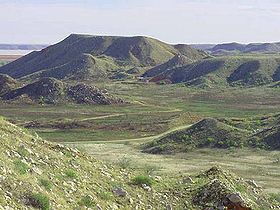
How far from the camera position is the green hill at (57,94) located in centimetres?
9952

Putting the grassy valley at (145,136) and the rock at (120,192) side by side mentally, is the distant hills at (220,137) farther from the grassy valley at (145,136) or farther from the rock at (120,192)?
the rock at (120,192)

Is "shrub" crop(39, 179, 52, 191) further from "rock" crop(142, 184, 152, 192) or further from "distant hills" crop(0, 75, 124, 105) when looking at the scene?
"distant hills" crop(0, 75, 124, 105)

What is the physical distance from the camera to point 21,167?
14.3 metres

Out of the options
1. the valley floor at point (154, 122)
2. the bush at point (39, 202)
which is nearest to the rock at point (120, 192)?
the bush at point (39, 202)

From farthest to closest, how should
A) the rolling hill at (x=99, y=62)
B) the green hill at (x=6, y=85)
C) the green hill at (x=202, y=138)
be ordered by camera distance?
the rolling hill at (x=99, y=62), the green hill at (x=6, y=85), the green hill at (x=202, y=138)

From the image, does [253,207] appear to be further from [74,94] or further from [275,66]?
[275,66]

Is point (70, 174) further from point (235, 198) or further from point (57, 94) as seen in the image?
point (57, 94)

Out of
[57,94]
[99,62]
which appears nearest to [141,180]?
[57,94]

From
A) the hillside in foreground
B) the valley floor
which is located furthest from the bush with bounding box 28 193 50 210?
the valley floor

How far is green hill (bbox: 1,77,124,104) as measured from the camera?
9952 cm

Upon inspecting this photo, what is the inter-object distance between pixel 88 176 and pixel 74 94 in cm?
8598

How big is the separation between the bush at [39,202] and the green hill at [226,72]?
120756 mm

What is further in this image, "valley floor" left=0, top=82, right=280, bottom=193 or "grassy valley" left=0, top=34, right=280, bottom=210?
"valley floor" left=0, top=82, right=280, bottom=193

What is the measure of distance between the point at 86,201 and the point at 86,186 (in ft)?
3.87
